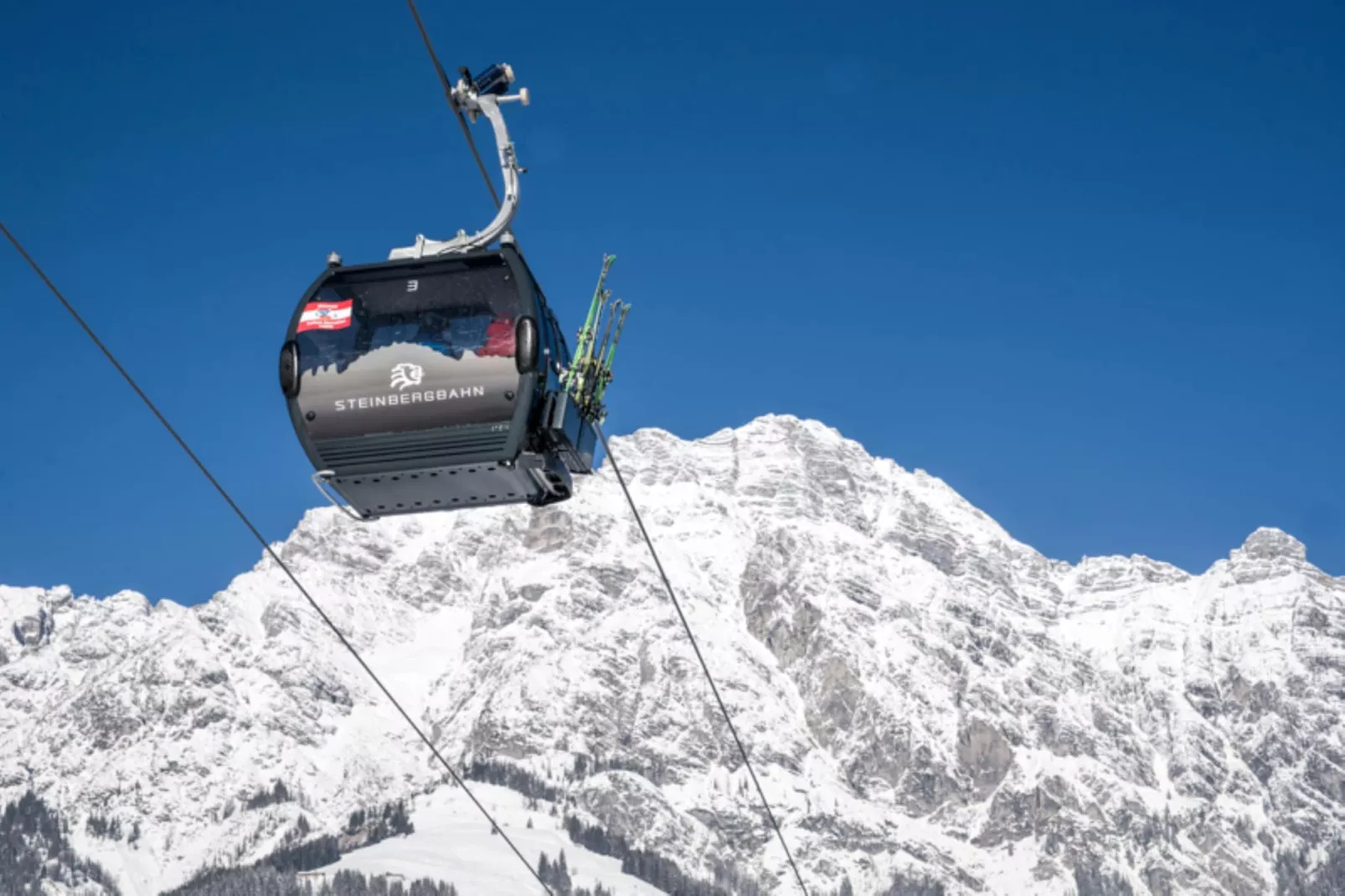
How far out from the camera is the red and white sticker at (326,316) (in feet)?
65.1

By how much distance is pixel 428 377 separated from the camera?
19.5 meters

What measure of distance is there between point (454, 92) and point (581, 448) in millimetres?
4269

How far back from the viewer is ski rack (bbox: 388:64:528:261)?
64.7 feet

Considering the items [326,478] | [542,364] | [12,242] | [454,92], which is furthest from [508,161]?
[12,242]

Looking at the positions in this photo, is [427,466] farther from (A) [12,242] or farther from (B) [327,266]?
(A) [12,242]

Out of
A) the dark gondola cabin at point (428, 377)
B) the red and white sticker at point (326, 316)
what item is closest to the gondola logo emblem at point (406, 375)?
the dark gondola cabin at point (428, 377)

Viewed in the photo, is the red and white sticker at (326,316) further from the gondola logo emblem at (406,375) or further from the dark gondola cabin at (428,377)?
the gondola logo emblem at (406,375)

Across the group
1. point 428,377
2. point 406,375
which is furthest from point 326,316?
point 428,377

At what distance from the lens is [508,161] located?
19.7 m

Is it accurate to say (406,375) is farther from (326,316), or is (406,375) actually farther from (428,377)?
(326,316)

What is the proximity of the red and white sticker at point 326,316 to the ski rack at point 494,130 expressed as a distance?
94 centimetres

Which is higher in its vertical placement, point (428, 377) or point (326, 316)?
point (326, 316)

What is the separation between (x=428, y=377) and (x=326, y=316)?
1436mm

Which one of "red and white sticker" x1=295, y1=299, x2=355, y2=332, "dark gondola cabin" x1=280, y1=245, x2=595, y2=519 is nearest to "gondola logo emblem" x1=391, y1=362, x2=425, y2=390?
"dark gondola cabin" x1=280, y1=245, x2=595, y2=519
